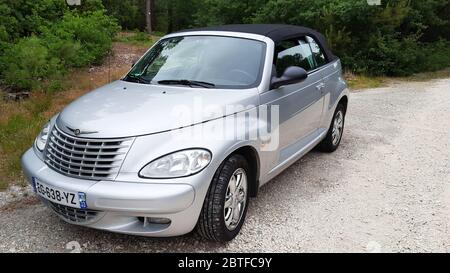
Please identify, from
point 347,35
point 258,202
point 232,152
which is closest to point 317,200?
point 258,202

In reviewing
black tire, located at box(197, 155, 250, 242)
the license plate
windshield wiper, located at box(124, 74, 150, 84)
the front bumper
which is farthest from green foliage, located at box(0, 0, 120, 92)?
black tire, located at box(197, 155, 250, 242)

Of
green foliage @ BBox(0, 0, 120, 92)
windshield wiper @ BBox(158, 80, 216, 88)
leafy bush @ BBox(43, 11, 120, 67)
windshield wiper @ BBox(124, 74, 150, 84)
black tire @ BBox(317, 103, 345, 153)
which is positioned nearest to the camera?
windshield wiper @ BBox(158, 80, 216, 88)

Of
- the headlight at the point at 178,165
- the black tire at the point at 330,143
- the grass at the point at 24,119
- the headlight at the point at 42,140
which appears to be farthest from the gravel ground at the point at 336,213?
the grass at the point at 24,119

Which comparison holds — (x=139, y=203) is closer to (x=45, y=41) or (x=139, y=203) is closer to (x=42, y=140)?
(x=42, y=140)

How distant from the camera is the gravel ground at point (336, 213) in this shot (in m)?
3.64

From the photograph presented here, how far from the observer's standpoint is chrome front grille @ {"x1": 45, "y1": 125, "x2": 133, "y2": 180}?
3.17 metres

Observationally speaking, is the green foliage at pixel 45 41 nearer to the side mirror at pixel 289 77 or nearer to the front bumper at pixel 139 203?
the side mirror at pixel 289 77

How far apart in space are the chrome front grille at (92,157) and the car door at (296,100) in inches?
56.7

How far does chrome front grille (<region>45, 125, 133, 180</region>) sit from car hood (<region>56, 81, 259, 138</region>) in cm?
6

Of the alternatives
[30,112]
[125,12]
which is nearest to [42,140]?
[30,112]

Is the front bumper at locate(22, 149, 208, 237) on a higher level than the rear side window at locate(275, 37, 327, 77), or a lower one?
lower

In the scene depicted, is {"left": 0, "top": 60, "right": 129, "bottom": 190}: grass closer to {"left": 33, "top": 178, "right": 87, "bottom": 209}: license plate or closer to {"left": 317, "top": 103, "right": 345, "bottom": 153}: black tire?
{"left": 33, "top": 178, "right": 87, "bottom": 209}: license plate

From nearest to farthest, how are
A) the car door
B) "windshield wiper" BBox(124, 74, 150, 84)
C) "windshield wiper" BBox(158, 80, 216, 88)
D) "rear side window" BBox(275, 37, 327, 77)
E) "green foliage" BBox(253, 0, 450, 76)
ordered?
"windshield wiper" BBox(158, 80, 216, 88) → the car door → "windshield wiper" BBox(124, 74, 150, 84) → "rear side window" BBox(275, 37, 327, 77) → "green foliage" BBox(253, 0, 450, 76)
